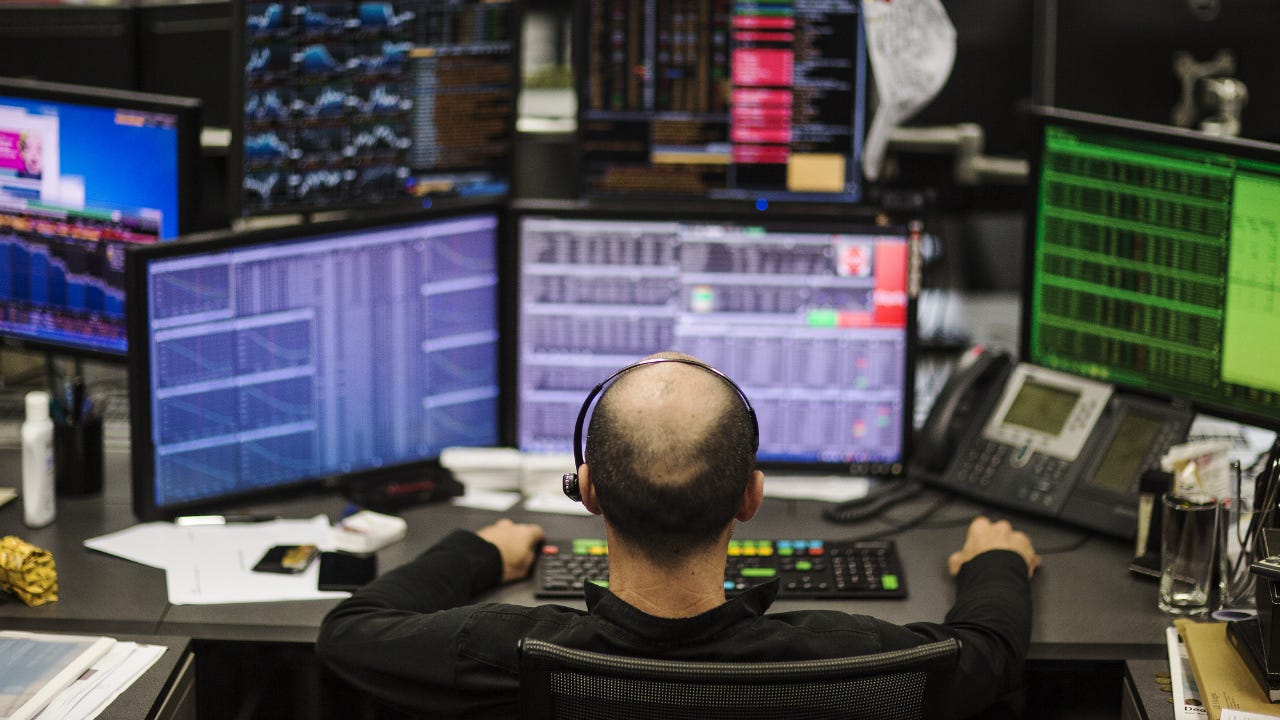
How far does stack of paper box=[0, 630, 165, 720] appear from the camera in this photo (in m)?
1.66

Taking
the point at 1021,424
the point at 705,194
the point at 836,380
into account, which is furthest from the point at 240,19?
the point at 1021,424

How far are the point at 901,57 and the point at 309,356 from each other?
1.16 m

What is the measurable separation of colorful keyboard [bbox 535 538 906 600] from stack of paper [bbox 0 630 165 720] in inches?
21.3

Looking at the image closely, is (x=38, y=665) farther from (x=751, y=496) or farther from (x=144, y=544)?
(x=751, y=496)

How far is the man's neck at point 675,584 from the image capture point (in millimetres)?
1453

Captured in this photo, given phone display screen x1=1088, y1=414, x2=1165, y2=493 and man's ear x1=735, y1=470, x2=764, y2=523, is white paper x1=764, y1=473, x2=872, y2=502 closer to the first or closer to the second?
phone display screen x1=1088, y1=414, x2=1165, y2=493

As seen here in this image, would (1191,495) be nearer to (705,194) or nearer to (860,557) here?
(860,557)

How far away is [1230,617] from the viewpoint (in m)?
1.84

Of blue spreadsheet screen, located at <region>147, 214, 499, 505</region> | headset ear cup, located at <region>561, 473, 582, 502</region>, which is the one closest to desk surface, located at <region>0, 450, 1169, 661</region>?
blue spreadsheet screen, located at <region>147, 214, 499, 505</region>

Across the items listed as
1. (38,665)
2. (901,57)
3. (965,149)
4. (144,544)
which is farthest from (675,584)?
(965,149)

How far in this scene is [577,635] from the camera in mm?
1450

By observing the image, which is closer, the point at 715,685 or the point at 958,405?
the point at 715,685

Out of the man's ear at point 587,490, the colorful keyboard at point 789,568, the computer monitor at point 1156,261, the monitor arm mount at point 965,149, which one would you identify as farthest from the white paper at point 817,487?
the man's ear at point 587,490

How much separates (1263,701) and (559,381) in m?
1.17
